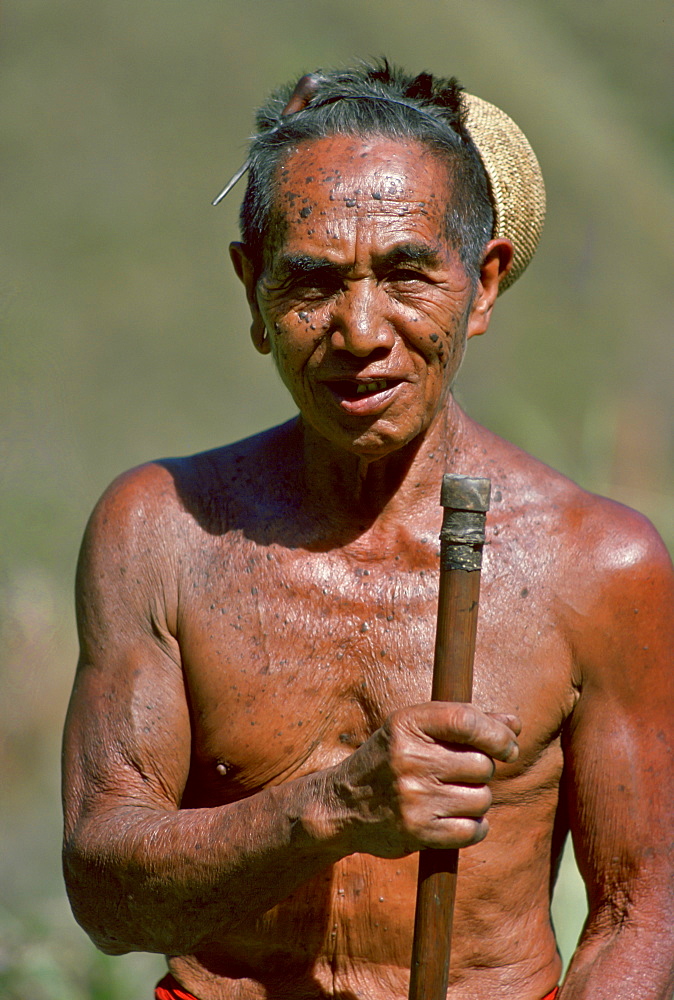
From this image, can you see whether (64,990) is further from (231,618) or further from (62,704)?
(231,618)

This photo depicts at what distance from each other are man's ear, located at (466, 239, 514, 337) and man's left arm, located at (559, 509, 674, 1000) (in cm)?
58

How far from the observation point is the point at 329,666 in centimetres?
276

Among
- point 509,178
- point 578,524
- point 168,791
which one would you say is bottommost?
point 168,791

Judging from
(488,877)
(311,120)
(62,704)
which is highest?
(311,120)

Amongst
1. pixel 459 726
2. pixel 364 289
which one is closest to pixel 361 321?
pixel 364 289

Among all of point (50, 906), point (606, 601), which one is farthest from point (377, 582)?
point (50, 906)

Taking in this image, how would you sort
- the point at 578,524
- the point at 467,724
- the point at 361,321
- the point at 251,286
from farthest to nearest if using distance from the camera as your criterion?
the point at 251,286 → the point at 578,524 → the point at 361,321 → the point at 467,724

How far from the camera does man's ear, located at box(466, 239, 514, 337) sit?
292cm

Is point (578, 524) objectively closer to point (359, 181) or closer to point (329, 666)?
point (329, 666)

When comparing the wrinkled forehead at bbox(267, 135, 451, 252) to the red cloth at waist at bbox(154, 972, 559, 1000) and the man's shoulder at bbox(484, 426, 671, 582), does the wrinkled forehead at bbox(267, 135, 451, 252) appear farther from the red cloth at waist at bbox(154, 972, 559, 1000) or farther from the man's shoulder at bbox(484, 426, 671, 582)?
the red cloth at waist at bbox(154, 972, 559, 1000)

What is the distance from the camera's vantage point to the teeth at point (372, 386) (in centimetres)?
261

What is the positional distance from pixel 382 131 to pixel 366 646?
112cm

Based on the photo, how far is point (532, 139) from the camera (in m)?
6.91

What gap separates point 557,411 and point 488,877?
4.59 metres
